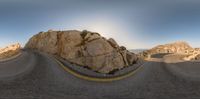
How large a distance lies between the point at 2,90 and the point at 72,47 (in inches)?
1572

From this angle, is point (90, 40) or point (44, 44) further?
point (44, 44)

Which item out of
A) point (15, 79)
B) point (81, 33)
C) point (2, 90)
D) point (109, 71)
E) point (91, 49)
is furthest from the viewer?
point (81, 33)

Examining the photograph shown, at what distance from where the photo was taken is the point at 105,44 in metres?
59.6

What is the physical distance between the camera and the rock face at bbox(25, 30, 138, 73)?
5481 centimetres

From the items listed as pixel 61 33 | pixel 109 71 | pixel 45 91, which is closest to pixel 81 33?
pixel 61 33

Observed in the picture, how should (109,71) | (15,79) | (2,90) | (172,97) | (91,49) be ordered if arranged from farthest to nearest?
(91,49)
(109,71)
(15,79)
(172,97)
(2,90)

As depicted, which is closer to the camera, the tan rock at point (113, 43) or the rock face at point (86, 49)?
the rock face at point (86, 49)

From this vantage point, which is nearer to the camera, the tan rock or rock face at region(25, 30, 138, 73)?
rock face at region(25, 30, 138, 73)

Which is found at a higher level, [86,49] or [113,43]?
[113,43]

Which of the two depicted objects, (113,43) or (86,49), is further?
(113,43)

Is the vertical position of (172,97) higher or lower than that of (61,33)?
lower

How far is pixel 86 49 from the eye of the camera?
186 feet

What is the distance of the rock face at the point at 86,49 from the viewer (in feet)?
180

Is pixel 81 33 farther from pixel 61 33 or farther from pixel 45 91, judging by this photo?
pixel 45 91
